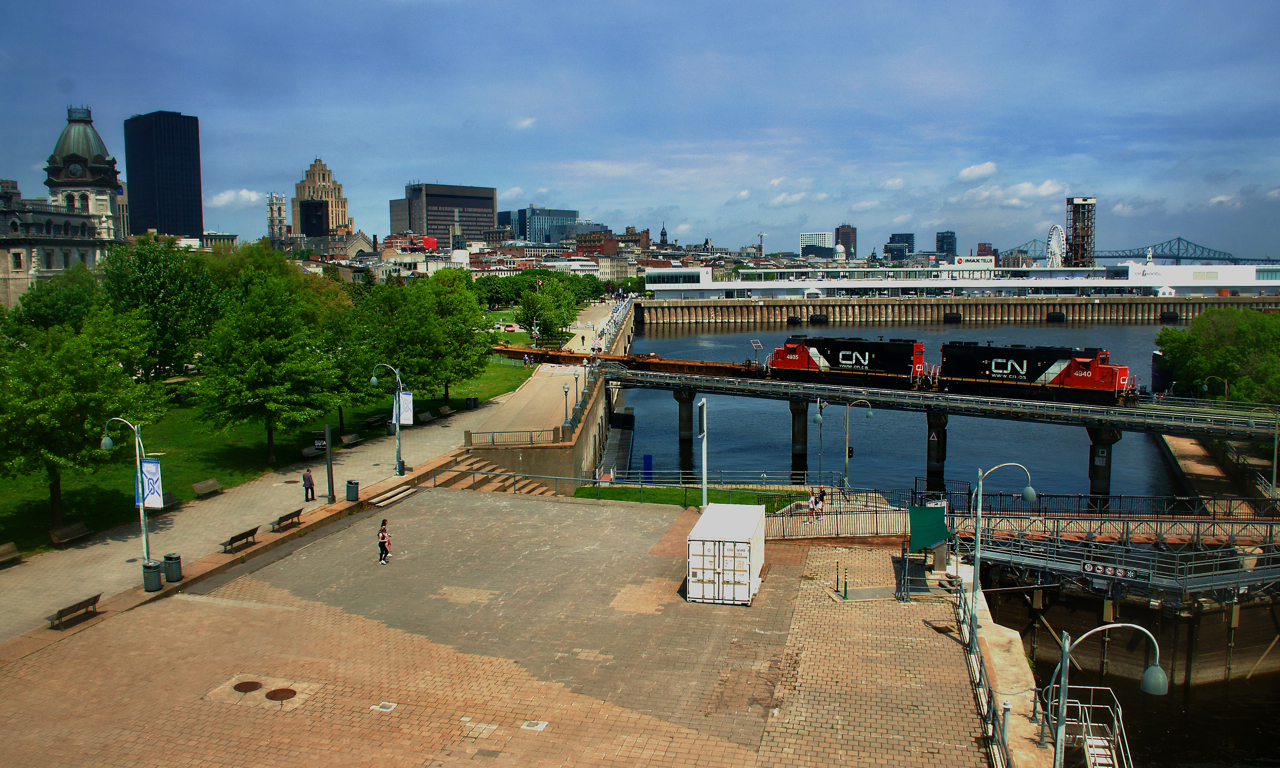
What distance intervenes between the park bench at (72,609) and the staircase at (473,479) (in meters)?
13.4

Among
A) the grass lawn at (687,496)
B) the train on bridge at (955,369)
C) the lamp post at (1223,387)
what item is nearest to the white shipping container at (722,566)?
the grass lawn at (687,496)

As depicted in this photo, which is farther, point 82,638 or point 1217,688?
point 1217,688

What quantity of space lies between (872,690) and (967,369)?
139 feet

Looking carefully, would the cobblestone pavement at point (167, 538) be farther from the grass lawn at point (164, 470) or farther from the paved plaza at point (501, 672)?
the paved plaza at point (501, 672)

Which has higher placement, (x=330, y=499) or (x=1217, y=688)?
(x=330, y=499)

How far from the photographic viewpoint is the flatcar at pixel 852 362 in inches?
2216

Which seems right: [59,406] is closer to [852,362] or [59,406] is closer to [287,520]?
[287,520]

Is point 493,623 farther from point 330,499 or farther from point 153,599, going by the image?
point 330,499

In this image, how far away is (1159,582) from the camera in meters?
24.5

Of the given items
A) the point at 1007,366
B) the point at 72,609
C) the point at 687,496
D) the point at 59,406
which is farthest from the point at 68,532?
the point at 1007,366

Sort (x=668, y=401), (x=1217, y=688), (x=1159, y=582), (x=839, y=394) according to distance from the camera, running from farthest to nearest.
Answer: (x=668, y=401)
(x=839, y=394)
(x=1217, y=688)
(x=1159, y=582)

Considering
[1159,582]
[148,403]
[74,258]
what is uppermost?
[74,258]

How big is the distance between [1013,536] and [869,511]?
486 cm

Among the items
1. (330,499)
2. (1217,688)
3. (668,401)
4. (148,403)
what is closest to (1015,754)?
(1217,688)
